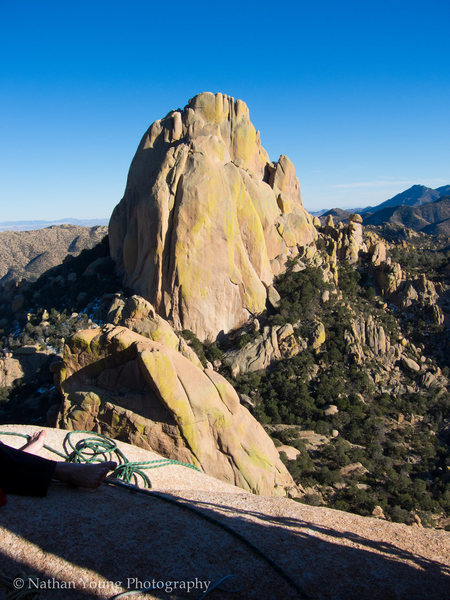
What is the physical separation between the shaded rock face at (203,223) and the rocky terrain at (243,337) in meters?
0.17

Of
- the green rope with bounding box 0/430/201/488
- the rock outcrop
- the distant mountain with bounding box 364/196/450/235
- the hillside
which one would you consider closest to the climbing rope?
the green rope with bounding box 0/430/201/488

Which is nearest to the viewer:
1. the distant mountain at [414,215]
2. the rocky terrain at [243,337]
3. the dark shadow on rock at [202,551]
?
the dark shadow on rock at [202,551]

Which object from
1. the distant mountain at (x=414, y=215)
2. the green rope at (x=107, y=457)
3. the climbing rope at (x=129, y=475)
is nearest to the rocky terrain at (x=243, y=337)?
the green rope at (x=107, y=457)

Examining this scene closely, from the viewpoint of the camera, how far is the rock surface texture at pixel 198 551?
4672 mm

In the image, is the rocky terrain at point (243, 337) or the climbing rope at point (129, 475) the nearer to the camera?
the climbing rope at point (129, 475)

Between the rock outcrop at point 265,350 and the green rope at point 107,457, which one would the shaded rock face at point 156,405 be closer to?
the green rope at point 107,457

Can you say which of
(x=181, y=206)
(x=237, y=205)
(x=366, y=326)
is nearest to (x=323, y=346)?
(x=366, y=326)

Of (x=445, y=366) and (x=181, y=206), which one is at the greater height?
(x=181, y=206)

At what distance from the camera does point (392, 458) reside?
25.6 metres

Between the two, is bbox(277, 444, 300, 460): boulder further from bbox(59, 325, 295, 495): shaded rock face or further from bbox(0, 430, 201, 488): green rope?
bbox(0, 430, 201, 488): green rope

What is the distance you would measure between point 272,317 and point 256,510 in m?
28.1

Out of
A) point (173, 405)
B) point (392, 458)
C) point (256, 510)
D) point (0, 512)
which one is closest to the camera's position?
point (0, 512)

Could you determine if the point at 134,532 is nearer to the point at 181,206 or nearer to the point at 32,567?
the point at 32,567

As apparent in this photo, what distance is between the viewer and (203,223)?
108 feet
